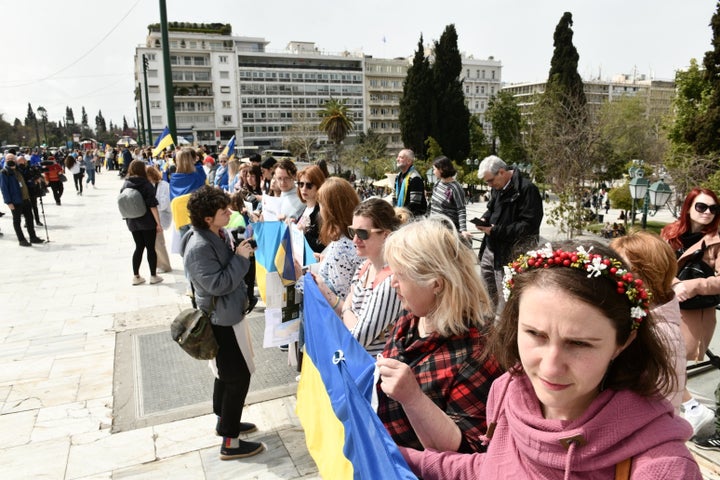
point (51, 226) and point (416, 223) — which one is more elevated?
point (416, 223)

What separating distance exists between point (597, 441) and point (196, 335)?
2.78m

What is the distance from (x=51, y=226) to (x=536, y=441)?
16.1 meters

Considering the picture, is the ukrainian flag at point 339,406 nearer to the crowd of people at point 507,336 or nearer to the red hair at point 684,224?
the crowd of people at point 507,336

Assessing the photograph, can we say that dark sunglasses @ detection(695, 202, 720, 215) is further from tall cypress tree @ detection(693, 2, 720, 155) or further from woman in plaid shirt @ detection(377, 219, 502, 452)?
tall cypress tree @ detection(693, 2, 720, 155)

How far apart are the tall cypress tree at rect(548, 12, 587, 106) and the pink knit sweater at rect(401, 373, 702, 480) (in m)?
44.9

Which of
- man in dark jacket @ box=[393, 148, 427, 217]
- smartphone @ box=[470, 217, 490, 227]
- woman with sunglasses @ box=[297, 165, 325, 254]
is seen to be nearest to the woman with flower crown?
woman with sunglasses @ box=[297, 165, 325, 254]

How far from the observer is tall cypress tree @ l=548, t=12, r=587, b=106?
42188 mm

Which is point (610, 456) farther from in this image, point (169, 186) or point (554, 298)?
point (169, 186)

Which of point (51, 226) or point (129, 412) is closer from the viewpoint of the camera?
point (129, 412)

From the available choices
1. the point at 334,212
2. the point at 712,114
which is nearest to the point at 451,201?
the point at 334,212

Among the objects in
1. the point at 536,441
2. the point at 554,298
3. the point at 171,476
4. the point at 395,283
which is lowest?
the point at 171,476

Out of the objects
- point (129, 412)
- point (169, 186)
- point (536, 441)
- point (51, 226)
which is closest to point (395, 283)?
point (536, 441)

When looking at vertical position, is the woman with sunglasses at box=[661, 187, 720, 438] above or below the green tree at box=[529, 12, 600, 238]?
below

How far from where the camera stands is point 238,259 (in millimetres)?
3549
